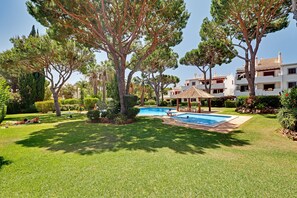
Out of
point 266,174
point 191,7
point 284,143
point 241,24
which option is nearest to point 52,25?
point 191,7

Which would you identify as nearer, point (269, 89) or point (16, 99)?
point (16, 99)

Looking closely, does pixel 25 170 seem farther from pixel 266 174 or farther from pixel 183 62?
pixel 183 62

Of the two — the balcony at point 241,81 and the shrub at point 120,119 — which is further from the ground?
the balcony at point 241,81

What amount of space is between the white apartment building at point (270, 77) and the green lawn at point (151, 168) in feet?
98.4

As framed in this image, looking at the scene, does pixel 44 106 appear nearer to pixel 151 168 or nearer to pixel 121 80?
pixel 121 80

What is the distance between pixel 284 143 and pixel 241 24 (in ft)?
49.7

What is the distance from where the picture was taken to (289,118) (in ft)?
27.9

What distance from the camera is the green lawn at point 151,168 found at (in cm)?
381

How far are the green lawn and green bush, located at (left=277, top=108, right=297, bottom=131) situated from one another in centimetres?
105

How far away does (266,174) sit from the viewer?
4484mm

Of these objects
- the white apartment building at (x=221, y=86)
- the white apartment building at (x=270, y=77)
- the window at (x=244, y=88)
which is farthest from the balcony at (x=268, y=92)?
the white apartment building at (x=221, y=86)

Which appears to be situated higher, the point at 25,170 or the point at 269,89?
the point at 269,89

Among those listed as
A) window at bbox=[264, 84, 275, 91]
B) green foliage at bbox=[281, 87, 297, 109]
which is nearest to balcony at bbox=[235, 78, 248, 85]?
window at bbox=[264, 84, 275, 91]

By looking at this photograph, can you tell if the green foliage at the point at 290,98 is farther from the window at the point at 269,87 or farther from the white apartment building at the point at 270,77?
the window at the point at 269,87
